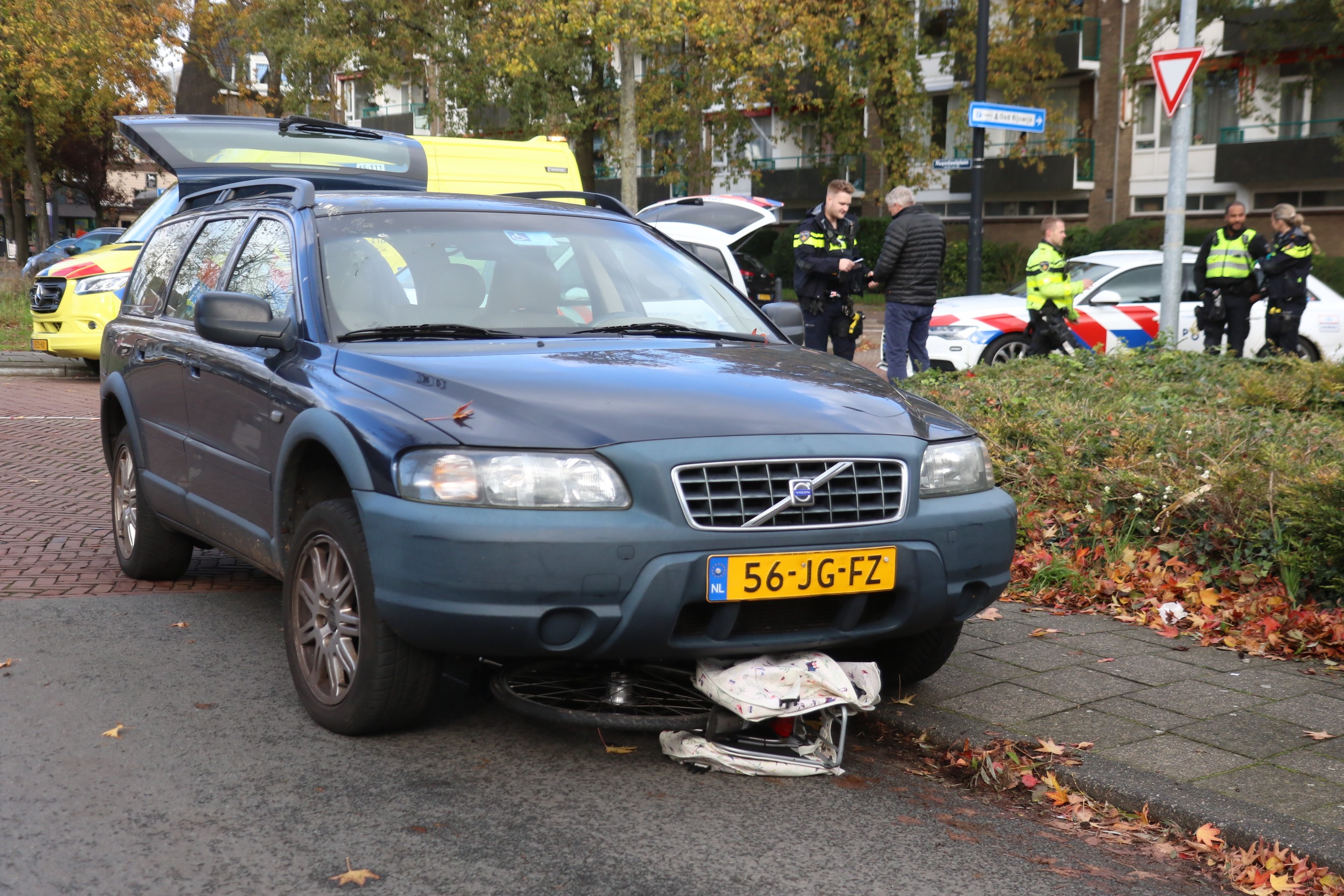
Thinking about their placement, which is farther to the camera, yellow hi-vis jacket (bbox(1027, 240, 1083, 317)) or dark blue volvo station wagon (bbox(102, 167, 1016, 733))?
yellow hi-vis jacket (bbox(1027, 240, 1083, 317))

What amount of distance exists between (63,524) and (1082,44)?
35.9 metres

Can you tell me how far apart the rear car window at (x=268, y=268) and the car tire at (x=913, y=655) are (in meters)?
2.29

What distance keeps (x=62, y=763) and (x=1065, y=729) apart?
115 inches

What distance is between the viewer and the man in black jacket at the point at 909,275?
464 inches

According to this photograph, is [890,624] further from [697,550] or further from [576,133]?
[576,133]

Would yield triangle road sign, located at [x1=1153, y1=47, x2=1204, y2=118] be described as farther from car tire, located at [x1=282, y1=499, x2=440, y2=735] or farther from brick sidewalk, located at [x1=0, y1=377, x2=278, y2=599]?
car tire, located at [x1=282, y1=499, x2=440, y2=735]

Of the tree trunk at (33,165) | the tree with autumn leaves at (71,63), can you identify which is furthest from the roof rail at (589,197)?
the tree trunk at (33,165)

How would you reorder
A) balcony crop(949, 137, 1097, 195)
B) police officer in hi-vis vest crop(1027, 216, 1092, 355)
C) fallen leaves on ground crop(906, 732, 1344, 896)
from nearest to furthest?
fallen leaves on ground crop(906, 732, 1344, 896), police officer in hi-vis vest crop(1027, 216, 1092, 355), balcony crop(949, 137, 1097, 195)

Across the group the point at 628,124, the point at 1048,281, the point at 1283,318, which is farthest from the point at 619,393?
the point at 628,124

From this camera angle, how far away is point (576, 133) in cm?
3309

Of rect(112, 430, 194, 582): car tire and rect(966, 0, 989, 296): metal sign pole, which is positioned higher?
rect(966, 0, 989, 296): metal sign pole

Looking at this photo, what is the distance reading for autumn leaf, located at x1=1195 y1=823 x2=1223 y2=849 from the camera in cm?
352

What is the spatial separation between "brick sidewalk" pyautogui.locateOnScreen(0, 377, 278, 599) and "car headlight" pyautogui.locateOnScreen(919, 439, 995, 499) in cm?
263

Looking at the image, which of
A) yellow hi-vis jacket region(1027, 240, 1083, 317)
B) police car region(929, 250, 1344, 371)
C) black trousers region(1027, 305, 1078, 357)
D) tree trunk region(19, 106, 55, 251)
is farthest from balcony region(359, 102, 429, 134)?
yellow hi-vis jacket region(1027, 240, 1083, 317)
